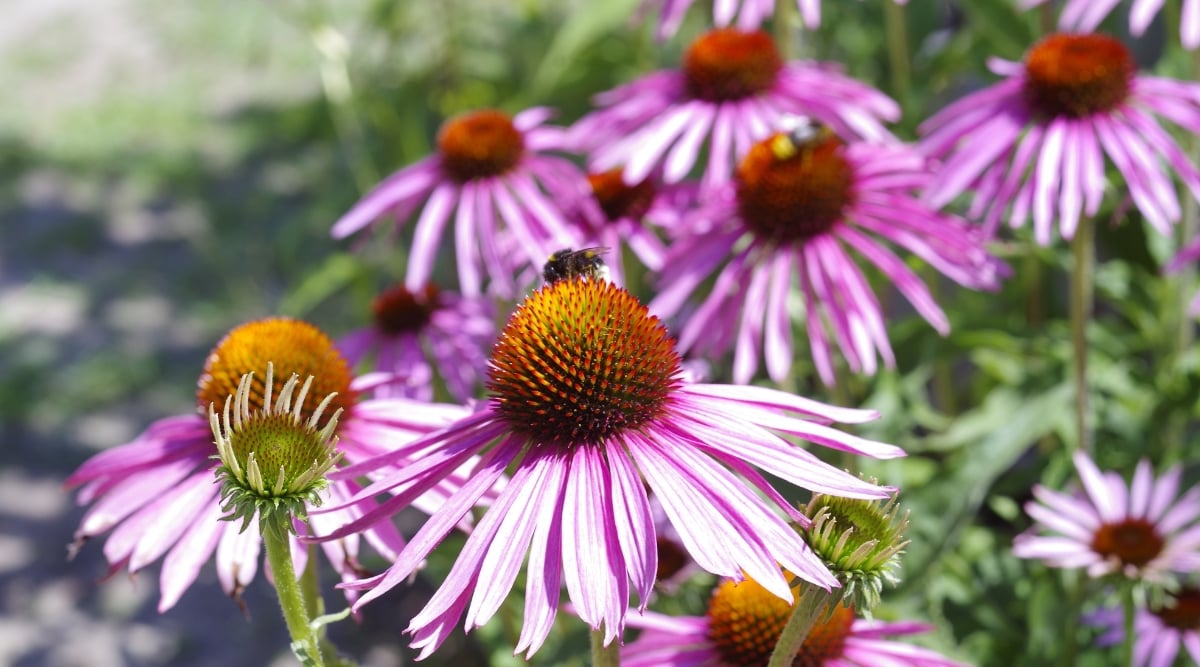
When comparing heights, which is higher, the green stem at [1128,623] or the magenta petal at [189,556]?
the magenta petal at [189,556]

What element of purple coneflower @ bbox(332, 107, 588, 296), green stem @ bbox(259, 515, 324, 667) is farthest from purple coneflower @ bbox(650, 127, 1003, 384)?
green stem @ bbox(259, 515, 324, 667)

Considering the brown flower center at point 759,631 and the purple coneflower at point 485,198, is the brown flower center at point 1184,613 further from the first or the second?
the purple coneflower at point 485,198

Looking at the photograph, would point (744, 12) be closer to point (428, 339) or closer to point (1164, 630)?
point (428, 339)

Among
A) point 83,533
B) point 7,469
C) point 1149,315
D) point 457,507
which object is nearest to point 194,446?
point 83,533

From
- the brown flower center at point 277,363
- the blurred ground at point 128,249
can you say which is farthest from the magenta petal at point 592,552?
the blurred ground at point 128,249

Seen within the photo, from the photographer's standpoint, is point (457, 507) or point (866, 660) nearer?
point (457, 507)

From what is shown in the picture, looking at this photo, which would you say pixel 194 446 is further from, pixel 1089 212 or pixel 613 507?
pixel 1089 212

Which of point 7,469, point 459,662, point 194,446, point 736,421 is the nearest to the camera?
point 736,421
